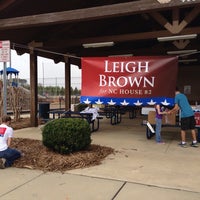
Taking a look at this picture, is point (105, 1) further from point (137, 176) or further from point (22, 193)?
point (22, 193)

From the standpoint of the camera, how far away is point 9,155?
549 cm

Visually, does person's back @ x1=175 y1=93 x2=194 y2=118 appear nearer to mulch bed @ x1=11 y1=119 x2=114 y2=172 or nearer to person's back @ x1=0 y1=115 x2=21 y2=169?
mulch bed @ x1=11 y1=119 x2=114 y2=172

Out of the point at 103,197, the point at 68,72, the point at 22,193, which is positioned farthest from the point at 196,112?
the point at 68,72

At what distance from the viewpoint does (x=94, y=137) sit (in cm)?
890

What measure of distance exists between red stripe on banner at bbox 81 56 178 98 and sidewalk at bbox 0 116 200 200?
7.23 ft

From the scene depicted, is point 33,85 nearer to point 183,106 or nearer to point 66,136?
point 66,136

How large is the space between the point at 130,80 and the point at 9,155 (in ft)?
14.2

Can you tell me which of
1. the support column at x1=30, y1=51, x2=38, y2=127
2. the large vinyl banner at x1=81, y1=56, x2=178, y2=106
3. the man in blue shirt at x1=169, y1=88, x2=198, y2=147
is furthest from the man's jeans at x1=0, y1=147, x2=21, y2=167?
the support column at x1=30, y1=51, x2=38, y2=127

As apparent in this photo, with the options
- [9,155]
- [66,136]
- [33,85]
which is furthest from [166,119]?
[33,85]

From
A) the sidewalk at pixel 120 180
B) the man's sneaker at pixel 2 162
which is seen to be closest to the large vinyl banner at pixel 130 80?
the sidewalk at pixel 120 180

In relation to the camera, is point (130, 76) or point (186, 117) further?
point (130, 76)

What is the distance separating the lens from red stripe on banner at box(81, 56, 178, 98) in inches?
323

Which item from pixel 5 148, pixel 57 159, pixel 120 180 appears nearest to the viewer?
pixel 120 180

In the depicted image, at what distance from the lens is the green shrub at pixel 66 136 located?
600 cm
